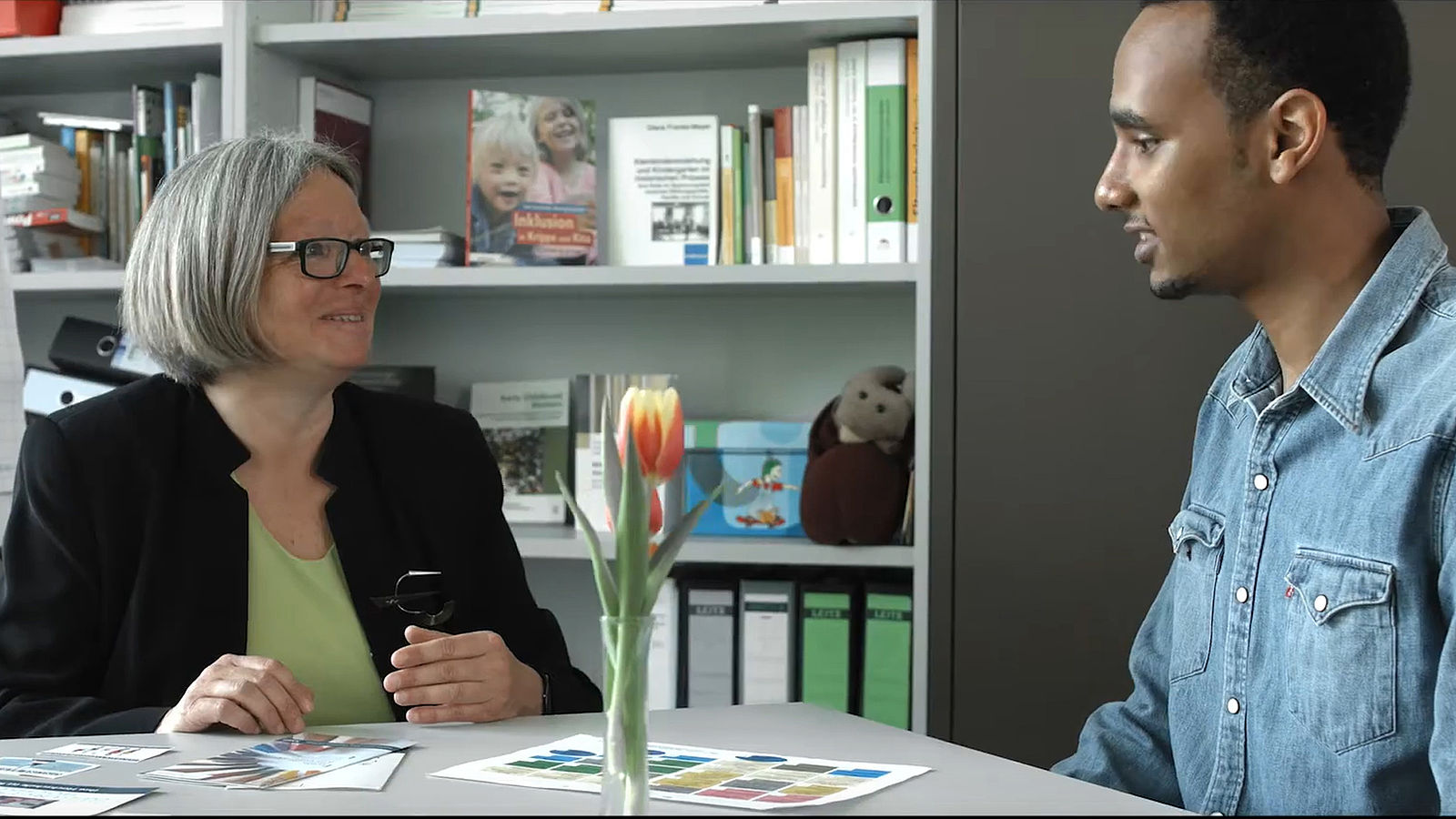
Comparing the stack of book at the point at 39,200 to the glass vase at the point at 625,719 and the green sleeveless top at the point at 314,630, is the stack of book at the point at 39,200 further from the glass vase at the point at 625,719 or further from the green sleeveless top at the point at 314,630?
the glass vase at the point at 625,719

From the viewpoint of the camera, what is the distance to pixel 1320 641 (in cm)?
123

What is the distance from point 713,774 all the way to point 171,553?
823 millimetres

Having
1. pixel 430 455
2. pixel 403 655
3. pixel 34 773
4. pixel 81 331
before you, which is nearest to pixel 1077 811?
pixel 403 655

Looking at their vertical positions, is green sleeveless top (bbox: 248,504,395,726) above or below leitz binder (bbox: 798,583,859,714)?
above

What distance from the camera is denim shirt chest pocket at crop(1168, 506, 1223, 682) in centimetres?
138

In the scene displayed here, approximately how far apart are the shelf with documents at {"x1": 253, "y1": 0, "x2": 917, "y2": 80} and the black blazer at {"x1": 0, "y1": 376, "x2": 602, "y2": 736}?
86 centimetres

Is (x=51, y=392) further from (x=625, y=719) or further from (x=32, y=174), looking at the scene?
(x=625, y=719)

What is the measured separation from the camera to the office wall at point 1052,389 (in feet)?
6.81

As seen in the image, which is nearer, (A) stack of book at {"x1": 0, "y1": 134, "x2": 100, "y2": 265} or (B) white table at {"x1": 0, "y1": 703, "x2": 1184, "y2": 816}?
(B) white table at {"x1": 0, "y1": 703, "x2": 1184, "y2": 816}

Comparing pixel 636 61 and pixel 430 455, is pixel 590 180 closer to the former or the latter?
pixel 636 61

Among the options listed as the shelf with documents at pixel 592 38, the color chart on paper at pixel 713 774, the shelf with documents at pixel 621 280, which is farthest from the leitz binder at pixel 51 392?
the color chart on paper at pixel 713 774

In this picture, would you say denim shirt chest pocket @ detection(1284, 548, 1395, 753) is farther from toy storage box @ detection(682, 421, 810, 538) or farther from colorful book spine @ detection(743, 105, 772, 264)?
colorful book spine @ detection(743, 105, 772, 264)

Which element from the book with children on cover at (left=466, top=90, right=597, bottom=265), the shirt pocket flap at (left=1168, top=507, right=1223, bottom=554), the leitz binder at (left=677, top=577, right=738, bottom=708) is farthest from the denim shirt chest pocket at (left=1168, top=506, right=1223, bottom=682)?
the book with children on cover at (left=466, top=90, right=597, bottom=265)

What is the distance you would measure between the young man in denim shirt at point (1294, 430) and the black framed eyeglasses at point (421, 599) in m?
0.73
